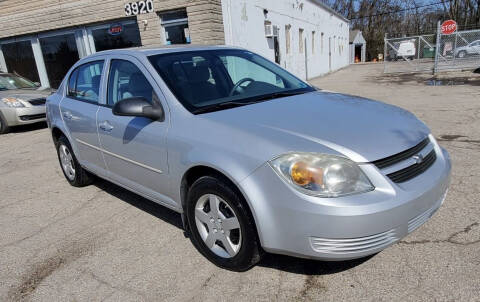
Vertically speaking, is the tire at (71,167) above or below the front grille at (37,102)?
below

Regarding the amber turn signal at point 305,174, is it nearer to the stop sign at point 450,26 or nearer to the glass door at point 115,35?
the glass door at point 115,35

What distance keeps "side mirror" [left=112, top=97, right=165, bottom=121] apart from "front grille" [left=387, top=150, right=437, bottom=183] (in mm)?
1758

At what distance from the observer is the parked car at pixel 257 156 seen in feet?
6.96

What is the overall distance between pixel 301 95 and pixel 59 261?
2.56m

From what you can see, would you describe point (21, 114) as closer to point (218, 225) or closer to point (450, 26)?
point (218, 225)

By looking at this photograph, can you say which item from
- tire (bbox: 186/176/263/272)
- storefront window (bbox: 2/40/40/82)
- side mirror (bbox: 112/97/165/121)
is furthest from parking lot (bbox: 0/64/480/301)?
storefront window (bbox: 2/40/40/82)

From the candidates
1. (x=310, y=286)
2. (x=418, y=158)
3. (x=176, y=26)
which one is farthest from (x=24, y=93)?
(x=418, y=158)

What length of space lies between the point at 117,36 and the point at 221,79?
395 inches

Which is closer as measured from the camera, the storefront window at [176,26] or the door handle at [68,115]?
the door handle at [68,115]

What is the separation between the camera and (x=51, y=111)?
15.6 ft

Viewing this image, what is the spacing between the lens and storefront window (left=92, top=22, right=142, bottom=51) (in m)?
11.6

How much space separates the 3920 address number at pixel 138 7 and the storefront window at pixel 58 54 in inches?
129

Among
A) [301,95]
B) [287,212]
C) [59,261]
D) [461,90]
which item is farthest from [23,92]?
[461,90]

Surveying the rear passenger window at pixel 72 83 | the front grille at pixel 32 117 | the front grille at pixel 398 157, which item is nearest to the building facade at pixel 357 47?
the front grille at pixel 32 117
